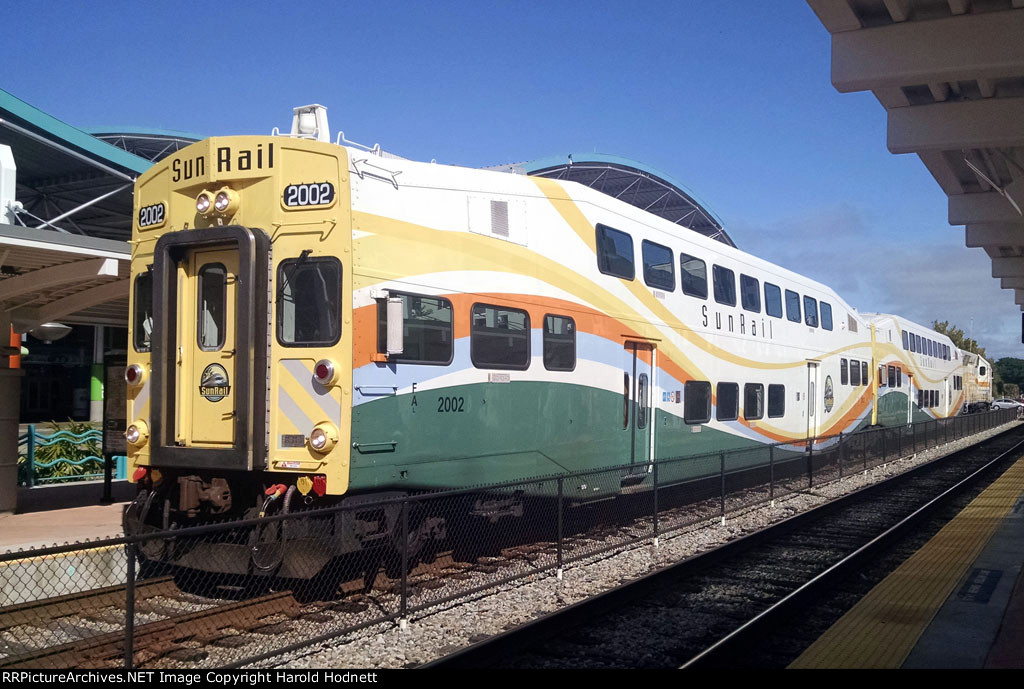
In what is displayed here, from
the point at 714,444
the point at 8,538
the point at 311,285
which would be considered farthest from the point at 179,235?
the point at 714,444

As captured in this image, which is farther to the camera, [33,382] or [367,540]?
[33,382]

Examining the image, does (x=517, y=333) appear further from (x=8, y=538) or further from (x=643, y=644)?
(x=8, y=538)

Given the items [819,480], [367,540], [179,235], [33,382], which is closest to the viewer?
[367,540]

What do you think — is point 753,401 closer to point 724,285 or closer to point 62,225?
point 724,285

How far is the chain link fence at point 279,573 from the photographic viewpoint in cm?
657

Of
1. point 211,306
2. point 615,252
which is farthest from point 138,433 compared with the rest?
point 615,252

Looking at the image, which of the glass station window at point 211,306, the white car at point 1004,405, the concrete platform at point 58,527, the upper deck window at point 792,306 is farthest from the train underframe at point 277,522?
the white car at point 1004,405

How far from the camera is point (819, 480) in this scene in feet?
62.5

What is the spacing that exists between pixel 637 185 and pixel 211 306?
38529 mm

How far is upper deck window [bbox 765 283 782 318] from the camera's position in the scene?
1702 cm

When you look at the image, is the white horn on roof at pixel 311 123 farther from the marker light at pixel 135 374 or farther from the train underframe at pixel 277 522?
the train underframe at pixel 277 522

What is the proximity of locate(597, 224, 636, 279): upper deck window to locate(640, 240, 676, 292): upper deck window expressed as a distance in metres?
0.46

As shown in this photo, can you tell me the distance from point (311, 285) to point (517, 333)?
2.62 meters

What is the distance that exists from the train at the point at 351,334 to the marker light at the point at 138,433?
2 centimetres
